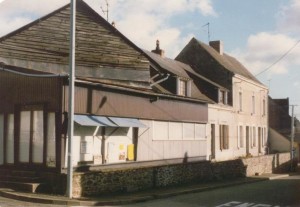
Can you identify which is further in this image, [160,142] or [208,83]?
[208,83]

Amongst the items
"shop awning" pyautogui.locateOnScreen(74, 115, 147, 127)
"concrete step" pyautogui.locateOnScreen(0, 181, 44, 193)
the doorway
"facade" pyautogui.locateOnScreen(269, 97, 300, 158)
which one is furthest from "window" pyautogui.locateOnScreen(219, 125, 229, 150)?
"facade" pyautogui.locateOnScreen(269, 97, 300, 158)

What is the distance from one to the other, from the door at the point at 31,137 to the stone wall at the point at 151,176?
2.68m

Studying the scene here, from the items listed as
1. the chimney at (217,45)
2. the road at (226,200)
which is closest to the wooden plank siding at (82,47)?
the road at (226,200)

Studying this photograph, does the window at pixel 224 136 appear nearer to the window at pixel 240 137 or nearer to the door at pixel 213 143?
the door at pixel 213 143

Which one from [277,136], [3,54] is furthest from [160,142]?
[277,136]

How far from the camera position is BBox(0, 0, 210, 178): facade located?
55.1 ft

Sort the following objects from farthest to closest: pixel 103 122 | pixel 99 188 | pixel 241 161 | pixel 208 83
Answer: pixel 208 83, pixel 241 161, pixel 103 122, pixel 99 188

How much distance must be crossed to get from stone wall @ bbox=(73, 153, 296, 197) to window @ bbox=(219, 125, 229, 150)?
11.8 ft

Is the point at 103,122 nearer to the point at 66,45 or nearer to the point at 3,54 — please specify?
the point at 66,45

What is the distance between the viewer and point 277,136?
4697 cm

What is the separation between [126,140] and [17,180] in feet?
18.2

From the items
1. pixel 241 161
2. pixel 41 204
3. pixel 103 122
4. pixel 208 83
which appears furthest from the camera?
pixel 208 83

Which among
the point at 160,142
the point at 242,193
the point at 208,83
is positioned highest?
the point at 208,83

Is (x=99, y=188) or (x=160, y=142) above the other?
(x=160, y=142)
